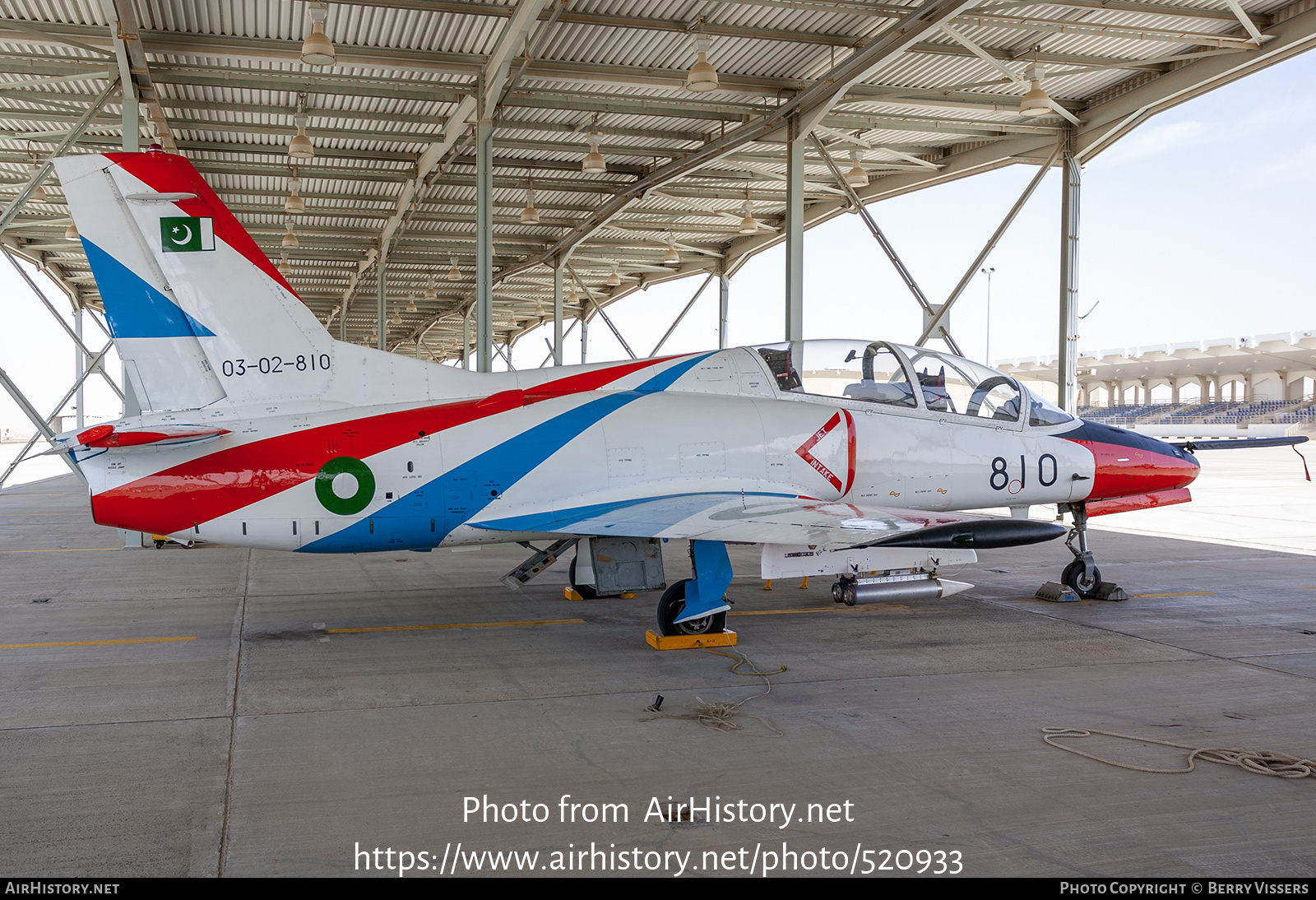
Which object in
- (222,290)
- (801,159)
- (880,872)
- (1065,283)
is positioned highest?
(801,159)

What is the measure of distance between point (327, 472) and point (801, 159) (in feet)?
39.2

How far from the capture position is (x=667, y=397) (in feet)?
30.2

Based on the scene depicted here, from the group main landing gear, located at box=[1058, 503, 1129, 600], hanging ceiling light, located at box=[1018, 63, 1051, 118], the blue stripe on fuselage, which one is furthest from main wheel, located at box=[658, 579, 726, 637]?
hanging ceiling light, located at box=[1018, 63, 1051, 118]

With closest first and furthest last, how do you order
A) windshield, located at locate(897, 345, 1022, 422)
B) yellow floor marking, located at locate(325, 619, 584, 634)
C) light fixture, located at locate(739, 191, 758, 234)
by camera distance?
yellow floor marking, located at locate(325, 619, 584, 634)
windshield, located at locate(897, 345, 1022, 422)
light fixture, located at locate(739, 191, 758, 234)

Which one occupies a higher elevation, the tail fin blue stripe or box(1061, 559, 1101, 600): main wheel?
the tail fin blue stripe

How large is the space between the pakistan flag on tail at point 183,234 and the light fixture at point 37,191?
49.9 feet

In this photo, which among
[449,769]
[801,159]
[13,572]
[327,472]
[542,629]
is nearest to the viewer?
[449,769]

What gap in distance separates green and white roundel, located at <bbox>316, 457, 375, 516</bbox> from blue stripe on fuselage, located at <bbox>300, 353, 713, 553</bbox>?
164mm

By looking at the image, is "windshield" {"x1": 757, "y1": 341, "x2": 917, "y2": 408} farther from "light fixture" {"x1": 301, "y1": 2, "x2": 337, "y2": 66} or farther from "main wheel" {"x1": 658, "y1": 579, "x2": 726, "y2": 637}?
"light fixture" {"x1": 301, "y1": 2, "x2": 337, "y2": 66}

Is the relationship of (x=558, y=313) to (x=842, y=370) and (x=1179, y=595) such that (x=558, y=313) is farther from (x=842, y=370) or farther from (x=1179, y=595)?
(x=1179, y=595)

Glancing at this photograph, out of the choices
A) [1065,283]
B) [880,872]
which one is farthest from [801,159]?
[880,872]

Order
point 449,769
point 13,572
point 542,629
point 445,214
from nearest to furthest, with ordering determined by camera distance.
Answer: point 449,769, point 542,629, point 13,572, point 445,214

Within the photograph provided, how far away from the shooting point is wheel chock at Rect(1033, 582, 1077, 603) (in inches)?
414

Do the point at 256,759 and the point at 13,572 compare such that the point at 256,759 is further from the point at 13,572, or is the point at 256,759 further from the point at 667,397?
the point at 13,572
